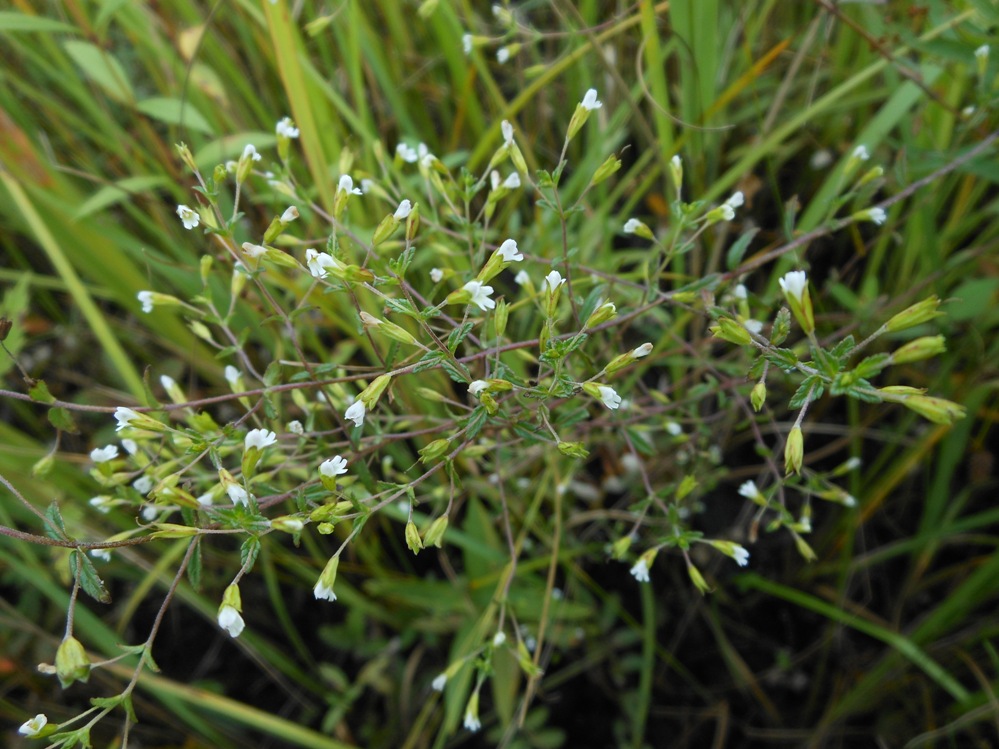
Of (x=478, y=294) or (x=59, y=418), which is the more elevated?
(x=478, y=294)

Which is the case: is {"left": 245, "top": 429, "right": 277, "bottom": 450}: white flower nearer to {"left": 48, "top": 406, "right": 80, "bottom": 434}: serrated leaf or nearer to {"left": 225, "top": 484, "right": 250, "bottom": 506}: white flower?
{"left": 225, "top": 484, "right": 250, "bottom": 506}: white flower

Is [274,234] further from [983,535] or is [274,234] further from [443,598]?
[983,535]

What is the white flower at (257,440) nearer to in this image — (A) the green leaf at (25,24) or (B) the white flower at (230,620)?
(B) the white flower at (230,620)

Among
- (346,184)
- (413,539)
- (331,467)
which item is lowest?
(413,539)

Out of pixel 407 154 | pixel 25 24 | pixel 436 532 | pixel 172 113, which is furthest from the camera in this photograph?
pixel 172 113

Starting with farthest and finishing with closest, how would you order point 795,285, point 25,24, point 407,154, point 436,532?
point 25,24
point 407,154
point 436,532
point 795,285

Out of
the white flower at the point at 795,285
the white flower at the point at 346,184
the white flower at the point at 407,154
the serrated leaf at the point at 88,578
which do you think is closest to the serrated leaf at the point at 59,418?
the serrated leaf at the point at 88,578

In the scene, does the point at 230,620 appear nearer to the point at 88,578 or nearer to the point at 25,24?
the point at 88,578

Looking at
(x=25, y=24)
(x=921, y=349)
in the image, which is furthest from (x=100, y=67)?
(x=921, y=349)

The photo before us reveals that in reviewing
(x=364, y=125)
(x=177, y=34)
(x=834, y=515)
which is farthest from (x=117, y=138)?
(x=834, y=515)
